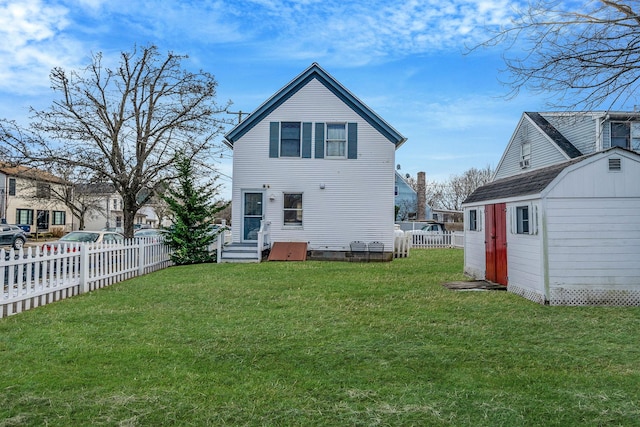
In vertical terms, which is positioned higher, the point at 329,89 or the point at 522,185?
the point at 329,89

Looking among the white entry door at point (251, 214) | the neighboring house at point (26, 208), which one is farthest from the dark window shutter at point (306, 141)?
the neighboring house at point (26, 208)

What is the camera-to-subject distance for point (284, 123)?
55.6 ft

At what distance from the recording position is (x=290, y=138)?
667 inches

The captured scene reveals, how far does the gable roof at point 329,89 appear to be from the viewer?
54.5ft

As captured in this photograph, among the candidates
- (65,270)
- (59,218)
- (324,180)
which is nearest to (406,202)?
(324,180)

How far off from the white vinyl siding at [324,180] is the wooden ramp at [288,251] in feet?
1.20

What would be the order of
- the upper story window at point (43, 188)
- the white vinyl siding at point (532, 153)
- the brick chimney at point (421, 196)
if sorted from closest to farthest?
the white vinyl siding at point (532, 153), the upper story window at point (43, 188), the brick chimney at point (421, 196)

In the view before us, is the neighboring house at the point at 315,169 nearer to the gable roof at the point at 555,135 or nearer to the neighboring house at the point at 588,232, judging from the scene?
the gable roof at the point at 555,135

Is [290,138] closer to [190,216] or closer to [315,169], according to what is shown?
[315,169]

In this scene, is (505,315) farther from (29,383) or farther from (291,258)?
(291,258)

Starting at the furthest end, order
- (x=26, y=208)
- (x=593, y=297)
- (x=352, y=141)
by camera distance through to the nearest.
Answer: (x=26, y=208), (x=352, y=141), (x=593, y=297)

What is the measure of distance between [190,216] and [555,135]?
16.3 meters

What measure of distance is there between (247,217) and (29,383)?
42.6 feet

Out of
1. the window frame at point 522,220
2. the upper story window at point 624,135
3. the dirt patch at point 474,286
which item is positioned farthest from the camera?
the upper story window at point 624,135
